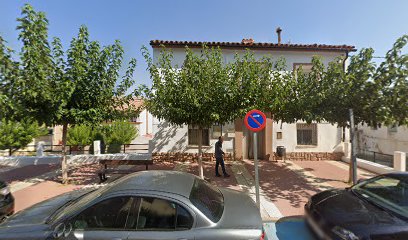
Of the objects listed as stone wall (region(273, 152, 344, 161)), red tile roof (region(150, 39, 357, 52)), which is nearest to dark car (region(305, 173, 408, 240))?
stone wall (region(273, 152, 344, 161))

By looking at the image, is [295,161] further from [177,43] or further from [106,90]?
[106,90]

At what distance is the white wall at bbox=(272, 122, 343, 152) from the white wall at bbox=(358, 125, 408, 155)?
297 cm

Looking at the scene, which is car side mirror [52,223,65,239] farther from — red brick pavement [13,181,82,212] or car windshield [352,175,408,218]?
car windshield [352,175,408,218]

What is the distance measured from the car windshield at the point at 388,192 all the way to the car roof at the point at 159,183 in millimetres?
3168

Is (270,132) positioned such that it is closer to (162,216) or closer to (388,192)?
(388,192)

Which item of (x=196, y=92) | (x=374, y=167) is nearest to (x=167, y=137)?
(x=196, y=92)

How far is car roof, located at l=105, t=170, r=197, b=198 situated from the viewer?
2916 mm

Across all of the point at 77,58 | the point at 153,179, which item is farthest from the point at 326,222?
the point at 77,58

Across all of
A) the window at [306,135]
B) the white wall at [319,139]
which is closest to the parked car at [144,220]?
the white wall at [319,139]

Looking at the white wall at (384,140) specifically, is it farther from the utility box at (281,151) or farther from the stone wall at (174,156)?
the stone wall at (174,156)

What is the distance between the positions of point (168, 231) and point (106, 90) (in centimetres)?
602

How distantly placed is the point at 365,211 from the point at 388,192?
34.5 inches

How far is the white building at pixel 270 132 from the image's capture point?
10992 millimetres

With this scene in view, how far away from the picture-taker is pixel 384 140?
14664 millimetres
